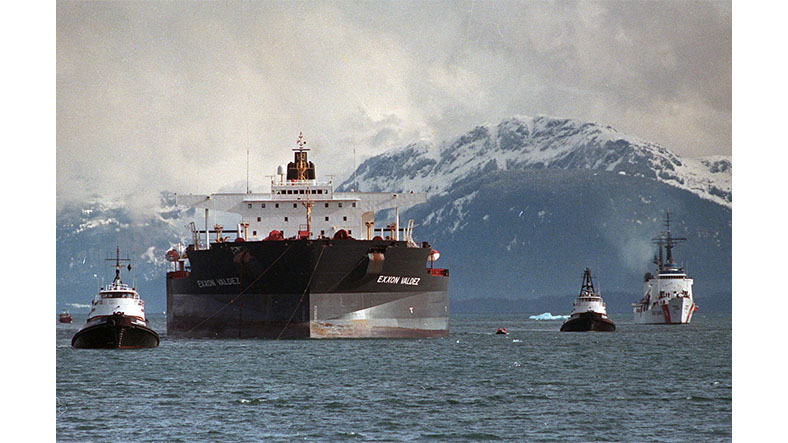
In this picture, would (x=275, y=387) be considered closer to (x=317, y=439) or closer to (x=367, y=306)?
(x=317, y=439)

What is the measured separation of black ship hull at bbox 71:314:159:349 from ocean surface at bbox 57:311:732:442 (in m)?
0.39

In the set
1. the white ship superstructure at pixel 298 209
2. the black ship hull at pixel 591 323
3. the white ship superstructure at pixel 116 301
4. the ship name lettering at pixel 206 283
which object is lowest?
the black ship hull at pixel 591 323

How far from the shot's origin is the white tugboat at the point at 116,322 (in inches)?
1374

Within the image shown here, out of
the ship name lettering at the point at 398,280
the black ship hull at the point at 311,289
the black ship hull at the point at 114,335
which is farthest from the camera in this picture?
the ship name lettering at the point at 398,280

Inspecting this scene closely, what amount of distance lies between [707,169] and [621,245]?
3779cm

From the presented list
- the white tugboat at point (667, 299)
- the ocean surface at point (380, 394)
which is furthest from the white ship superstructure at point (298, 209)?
the white tugboat at point (667, 299)

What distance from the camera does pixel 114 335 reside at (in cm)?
3544

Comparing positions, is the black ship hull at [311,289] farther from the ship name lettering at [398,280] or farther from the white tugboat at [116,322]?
the white tugboat at [116,322]

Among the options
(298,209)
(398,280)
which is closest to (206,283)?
(298,209)

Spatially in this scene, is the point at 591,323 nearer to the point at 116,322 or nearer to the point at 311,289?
the point at 311,289

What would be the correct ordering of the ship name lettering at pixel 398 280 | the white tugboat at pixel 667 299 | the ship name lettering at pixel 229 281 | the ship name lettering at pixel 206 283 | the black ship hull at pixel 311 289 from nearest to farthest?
the black ship hull at pixel 311 289 < the ship name lettering at pixel 398 280 < the ship name lettering at pixel 229 281 < the ship name lettering at pixel 206 283 < the white tugboat at pixel 667 299

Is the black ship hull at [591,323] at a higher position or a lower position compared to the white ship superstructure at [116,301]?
lower

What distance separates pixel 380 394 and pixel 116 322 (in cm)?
1293

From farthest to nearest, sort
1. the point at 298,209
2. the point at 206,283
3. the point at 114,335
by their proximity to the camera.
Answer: the point at 298,209 → the point at 206,283 → the point at 114,335
